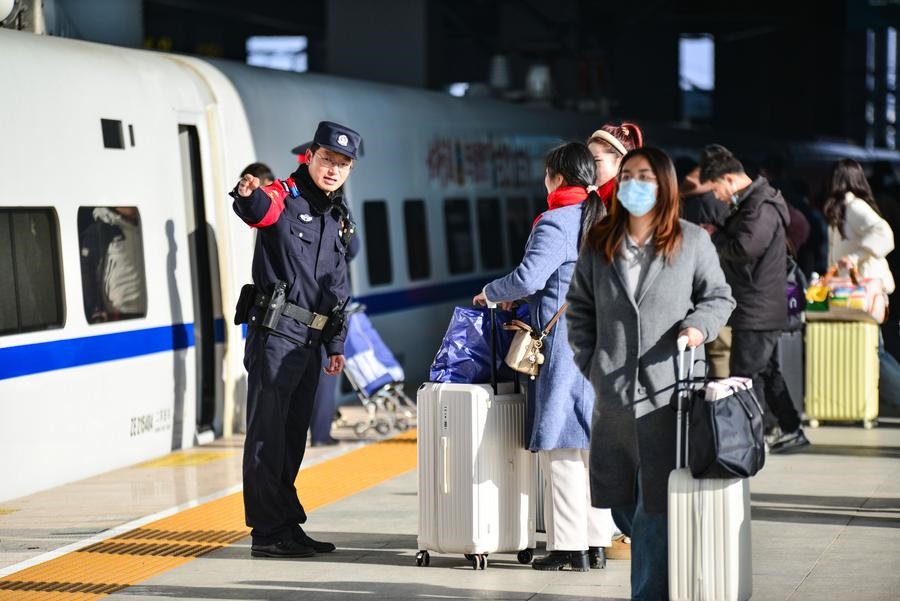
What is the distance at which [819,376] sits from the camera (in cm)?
1122

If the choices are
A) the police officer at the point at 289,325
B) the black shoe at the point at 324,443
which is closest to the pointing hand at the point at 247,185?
the police officer at the point at 289,325

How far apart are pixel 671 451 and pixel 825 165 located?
28.7 meters

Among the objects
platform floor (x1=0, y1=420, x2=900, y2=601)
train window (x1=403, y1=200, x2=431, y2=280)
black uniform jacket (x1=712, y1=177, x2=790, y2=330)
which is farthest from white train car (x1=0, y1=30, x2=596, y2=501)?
black uniform jacket (x1=712, y1=177, x2=790, y2=330)

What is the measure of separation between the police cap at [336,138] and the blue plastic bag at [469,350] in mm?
843

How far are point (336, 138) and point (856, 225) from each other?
4643 mm

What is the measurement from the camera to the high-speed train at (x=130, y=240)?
879 cm

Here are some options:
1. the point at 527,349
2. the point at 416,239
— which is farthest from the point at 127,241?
the point at 416,239

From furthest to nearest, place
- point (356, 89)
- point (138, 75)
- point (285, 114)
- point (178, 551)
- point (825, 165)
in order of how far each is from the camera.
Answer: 1. point (825, 165)
2. point (356, 89)
3. point (285, 114)
4. point (138, 75)
5. point (178, 551)

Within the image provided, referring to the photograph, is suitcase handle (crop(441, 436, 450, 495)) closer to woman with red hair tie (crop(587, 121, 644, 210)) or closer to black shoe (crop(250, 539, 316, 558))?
black shoe (crop(250, 539, 316, 558))

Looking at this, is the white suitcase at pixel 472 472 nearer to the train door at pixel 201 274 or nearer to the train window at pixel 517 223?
the train door at pixel 201 274

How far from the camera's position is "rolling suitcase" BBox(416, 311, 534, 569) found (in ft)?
22.3

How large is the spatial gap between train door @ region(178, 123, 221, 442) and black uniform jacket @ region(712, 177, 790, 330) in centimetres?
326

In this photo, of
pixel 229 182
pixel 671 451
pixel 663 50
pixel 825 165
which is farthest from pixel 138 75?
pixel 663 50

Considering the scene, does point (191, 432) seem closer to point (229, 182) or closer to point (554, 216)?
point (229, 182)
